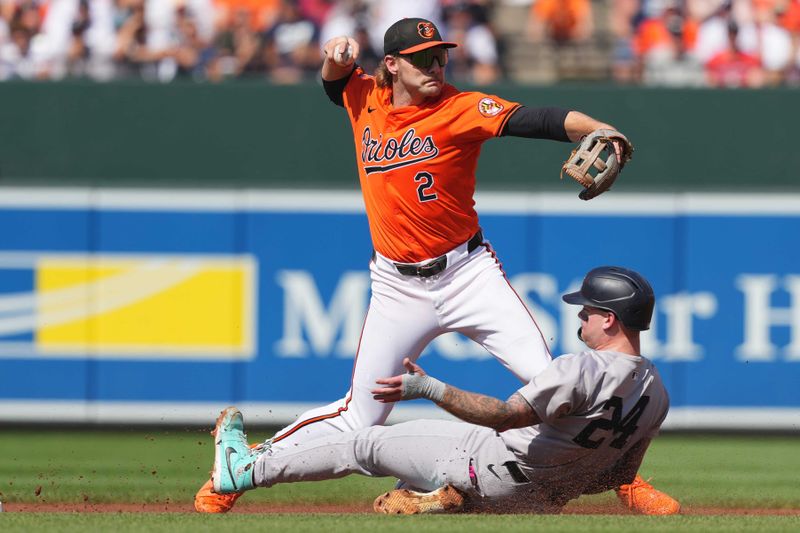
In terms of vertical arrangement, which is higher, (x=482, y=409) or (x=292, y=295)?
(x=482, y=409)

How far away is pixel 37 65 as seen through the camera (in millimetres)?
9961

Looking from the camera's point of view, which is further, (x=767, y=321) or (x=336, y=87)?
(x=767, y=321)

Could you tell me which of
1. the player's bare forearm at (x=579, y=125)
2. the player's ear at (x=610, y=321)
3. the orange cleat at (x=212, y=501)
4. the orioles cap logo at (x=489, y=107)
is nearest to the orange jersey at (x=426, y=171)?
the orioles cap logo at (x=489, y=107)

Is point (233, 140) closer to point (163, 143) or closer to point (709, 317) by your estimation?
point (163, 143)

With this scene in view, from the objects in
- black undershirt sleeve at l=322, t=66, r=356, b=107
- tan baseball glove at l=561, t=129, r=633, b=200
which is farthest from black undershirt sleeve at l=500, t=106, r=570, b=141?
black undershirt sleeve at l=322, t=66, r=356, b=107

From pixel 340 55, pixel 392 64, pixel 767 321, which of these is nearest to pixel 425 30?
pixel 392 64

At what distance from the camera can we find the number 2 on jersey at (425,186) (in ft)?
17.4

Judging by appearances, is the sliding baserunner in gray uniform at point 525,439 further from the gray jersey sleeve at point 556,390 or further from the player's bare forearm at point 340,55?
the player's bare forearm at point 340,55

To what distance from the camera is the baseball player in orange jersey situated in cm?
523

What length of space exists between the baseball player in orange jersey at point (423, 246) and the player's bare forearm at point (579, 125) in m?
0.28

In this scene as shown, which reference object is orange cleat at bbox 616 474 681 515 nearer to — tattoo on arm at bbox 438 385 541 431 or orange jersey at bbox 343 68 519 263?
tattoo on arm at bbox 438 385 541 431

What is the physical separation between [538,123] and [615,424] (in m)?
1.24

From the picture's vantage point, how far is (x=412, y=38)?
5.28 meters

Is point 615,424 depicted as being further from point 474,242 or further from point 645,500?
point 474,242
